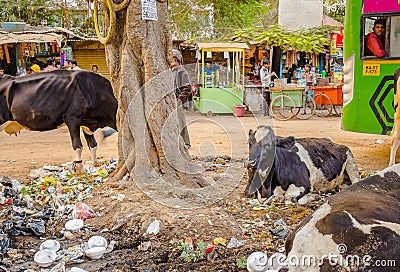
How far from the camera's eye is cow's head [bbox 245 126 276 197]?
18.9ft

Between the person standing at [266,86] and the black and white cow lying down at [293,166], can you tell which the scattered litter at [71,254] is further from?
the person standing at [266,86]

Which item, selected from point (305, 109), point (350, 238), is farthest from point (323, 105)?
point (350, 238)

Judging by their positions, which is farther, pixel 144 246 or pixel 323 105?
pixel 323 105

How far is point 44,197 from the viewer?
6.71 m

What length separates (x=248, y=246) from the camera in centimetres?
480

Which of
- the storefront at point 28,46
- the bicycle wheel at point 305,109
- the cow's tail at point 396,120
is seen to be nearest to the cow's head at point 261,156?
the cow's tail at point 396,120

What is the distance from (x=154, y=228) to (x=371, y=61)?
5300 mm

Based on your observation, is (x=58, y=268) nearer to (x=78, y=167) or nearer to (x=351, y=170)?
(x=78, y=167)

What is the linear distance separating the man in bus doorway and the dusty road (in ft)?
6.30

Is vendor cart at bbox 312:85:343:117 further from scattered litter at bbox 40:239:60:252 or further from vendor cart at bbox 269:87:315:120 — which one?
scattered litter at bbox 40:239:60:252

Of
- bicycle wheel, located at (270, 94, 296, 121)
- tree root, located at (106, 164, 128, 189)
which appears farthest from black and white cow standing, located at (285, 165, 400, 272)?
bicycle wheel, located at (270, 94, 296, 121)

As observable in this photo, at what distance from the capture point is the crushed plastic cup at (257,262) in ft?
13.9

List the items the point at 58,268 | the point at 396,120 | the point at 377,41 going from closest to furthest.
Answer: the point at 58,268 → the point at 396,120 → the point at 377,41

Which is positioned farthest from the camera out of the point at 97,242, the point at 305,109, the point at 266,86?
the point at 266,86
